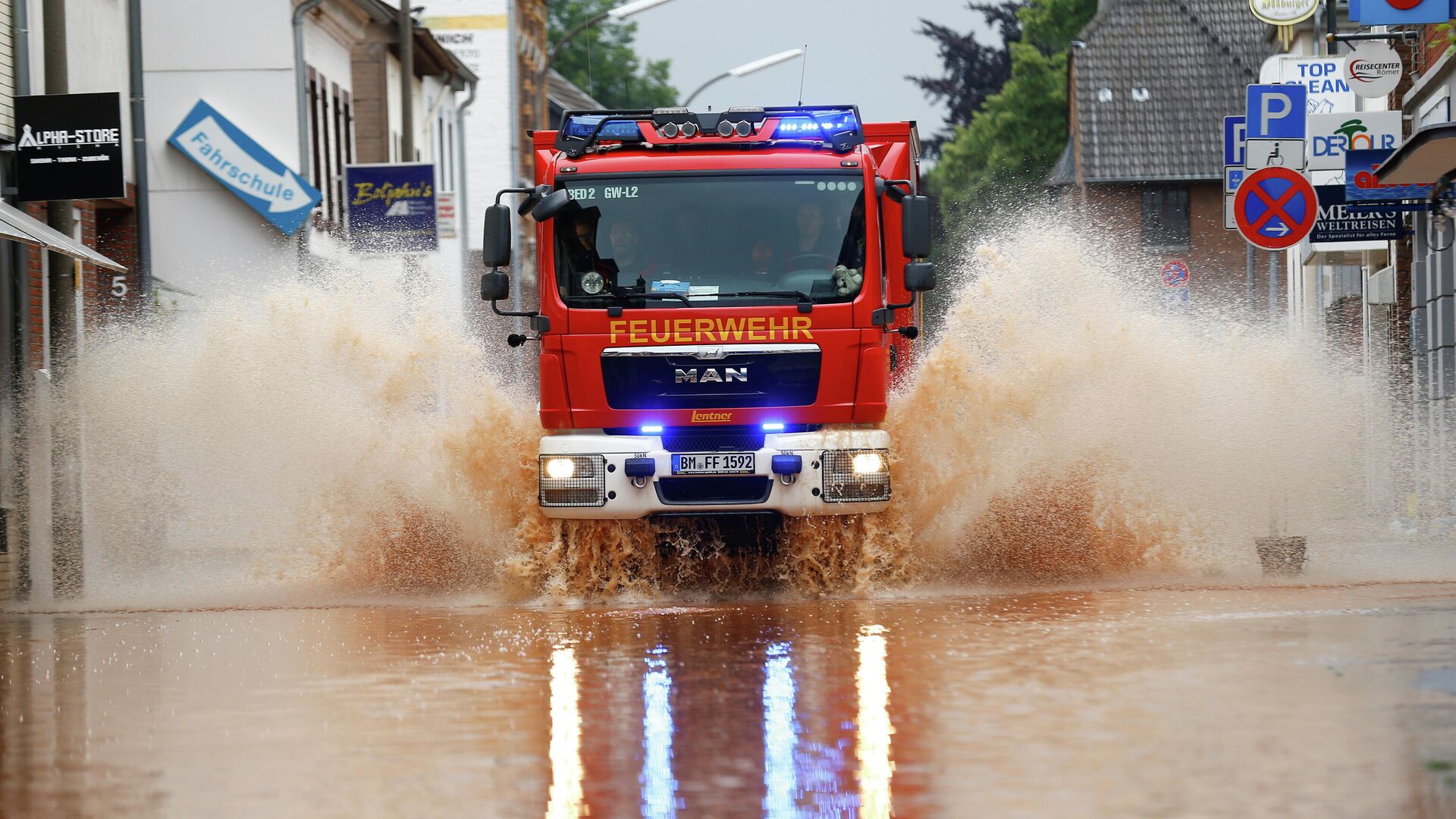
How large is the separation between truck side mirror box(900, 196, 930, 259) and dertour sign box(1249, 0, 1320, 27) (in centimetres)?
1526

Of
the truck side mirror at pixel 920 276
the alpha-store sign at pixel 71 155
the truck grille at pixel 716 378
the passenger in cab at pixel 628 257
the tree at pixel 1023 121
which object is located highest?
the tree at pixel 1023 121

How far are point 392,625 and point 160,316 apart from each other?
7467 millimetres

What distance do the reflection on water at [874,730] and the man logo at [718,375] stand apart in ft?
9.23

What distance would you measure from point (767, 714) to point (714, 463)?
523 cm

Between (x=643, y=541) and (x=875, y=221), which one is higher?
(x=875, y=221)

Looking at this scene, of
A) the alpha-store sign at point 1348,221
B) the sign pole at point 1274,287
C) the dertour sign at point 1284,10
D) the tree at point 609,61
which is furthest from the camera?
the tree at point 609,61

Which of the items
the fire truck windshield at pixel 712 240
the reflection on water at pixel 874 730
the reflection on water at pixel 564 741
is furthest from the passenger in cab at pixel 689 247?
the reflection on water at pixel 564 741

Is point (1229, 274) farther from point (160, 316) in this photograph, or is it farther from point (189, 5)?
point (160, 316)

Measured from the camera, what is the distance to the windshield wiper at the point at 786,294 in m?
13.2

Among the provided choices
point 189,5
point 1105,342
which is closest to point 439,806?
point 1105,342

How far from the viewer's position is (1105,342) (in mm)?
15930

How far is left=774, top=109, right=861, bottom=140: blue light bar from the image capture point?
13938 mm

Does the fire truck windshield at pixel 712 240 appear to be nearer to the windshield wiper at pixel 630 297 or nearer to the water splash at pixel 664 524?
the windshield wiper at pixel 630 297

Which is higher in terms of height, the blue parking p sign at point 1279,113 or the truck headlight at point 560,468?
the blue parking p sign at point 1279,113
